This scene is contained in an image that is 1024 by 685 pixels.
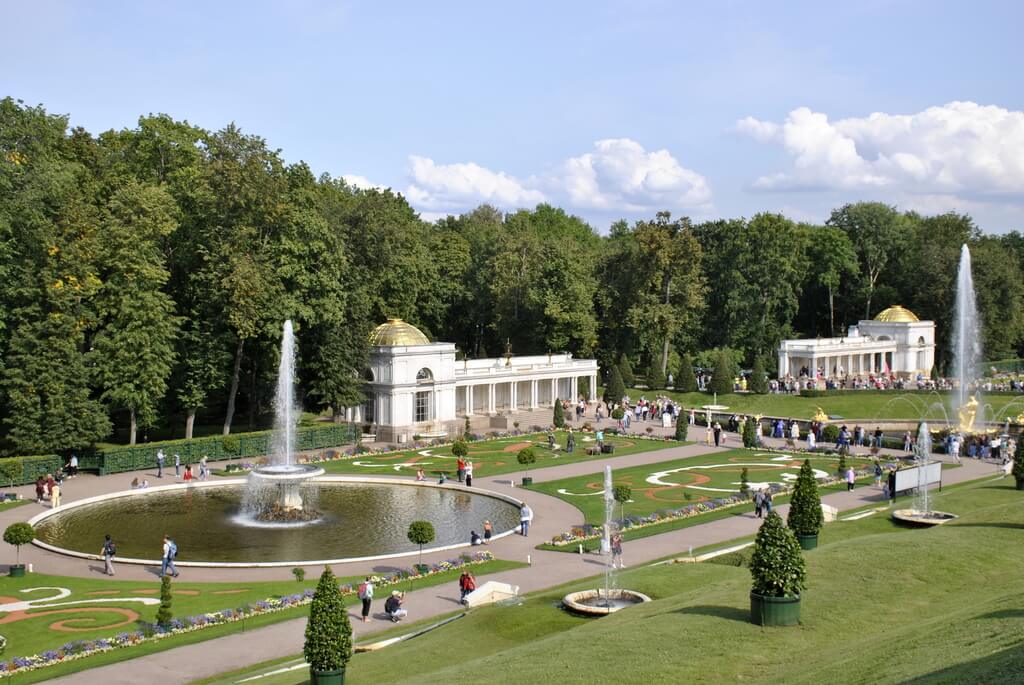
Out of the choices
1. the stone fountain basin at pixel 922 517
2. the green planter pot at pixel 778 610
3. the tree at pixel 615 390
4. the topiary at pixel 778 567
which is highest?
the tree at pixel 615 390

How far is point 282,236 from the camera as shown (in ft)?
197

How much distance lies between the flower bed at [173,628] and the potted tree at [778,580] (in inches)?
565

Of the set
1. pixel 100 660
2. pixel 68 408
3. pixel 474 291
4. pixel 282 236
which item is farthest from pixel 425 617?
pixel 474 291

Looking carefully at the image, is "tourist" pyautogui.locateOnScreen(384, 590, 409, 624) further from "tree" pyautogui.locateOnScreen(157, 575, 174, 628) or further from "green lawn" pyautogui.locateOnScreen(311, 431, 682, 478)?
"green lawn" pyautogui.locateOnScreen(311, 431, 682, 478)

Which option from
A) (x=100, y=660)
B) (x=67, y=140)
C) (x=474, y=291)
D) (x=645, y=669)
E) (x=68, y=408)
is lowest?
(x=100, y=660)

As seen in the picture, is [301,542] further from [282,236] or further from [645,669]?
[282,236]

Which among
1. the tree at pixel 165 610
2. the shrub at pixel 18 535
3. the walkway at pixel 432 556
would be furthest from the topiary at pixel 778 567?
the shrub at pixel 18 535

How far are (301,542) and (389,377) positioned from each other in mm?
27545

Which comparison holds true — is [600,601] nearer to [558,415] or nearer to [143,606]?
[143,606]

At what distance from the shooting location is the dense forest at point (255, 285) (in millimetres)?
52188

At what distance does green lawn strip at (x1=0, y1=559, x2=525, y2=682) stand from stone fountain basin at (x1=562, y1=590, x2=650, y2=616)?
715 centimetres

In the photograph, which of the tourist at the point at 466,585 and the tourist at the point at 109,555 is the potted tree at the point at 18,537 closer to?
the tourist at the point at 109,555

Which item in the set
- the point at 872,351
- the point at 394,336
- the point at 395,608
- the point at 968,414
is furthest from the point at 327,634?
the point at 872,351

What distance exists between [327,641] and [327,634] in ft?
0.44
